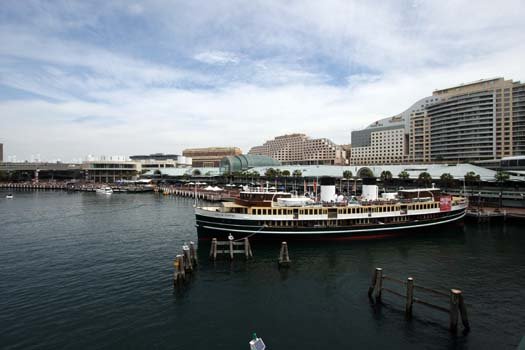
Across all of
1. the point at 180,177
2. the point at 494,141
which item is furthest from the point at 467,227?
the point at 180,177

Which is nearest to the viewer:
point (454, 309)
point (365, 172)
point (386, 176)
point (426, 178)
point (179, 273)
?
Answer: point (454, 309)

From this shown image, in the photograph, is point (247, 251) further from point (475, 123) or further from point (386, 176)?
point (475, 123)

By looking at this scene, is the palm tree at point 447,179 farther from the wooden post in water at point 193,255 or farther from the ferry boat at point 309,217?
the wooden post in water at point 193,255

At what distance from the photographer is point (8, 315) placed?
82.5 feet

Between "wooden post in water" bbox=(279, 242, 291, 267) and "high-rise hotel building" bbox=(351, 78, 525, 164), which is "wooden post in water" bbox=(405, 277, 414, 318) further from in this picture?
"high-rise hotel building" bbox=(351, 78, 525, 164)

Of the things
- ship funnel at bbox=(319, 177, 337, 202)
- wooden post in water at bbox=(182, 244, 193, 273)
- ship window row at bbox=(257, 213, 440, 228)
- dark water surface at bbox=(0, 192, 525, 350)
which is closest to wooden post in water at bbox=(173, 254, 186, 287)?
dark water surface at bbox=(0, 192, 525, 350)

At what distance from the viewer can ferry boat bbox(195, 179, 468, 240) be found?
150ft

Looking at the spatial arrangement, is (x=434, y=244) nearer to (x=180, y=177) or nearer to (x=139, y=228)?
(x=139, y=228)

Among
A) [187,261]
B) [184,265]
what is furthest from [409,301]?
[187,261]

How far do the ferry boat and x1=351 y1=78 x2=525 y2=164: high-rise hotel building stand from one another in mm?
129272

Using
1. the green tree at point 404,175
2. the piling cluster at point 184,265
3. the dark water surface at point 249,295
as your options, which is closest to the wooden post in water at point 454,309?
the dark water surface at point 249,295

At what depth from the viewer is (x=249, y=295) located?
29609 millimetres

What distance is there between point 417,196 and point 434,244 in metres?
11.8

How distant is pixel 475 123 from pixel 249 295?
17166 cm
